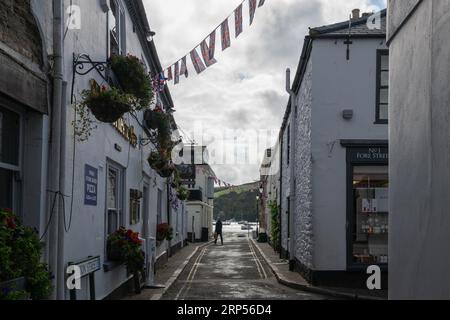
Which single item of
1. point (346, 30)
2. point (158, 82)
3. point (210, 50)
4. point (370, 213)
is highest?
point (346, 30)

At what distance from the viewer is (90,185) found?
8500 millimetres

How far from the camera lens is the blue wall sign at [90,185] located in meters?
8.27

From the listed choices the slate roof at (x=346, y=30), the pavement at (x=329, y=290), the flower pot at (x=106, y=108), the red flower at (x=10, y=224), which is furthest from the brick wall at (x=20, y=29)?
the slate roof at (x=346, y=30)

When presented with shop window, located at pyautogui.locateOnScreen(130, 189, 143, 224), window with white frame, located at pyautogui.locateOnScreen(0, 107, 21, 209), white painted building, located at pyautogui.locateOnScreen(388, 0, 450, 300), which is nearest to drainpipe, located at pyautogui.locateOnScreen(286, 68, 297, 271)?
shop window, located at pyautogui.locateOnScreen(130, 189, 143, 224)

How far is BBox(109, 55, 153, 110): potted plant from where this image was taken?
9125 mm

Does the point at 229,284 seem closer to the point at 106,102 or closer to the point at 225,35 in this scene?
the point at 225,35

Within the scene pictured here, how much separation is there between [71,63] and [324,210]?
8.13 meters

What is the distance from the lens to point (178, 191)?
79.2 feet

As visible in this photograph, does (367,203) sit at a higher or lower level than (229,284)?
higher

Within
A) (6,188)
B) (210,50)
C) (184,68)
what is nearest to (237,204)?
(184,68)

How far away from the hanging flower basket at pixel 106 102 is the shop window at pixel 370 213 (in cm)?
785

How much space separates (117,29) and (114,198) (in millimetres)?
3363
